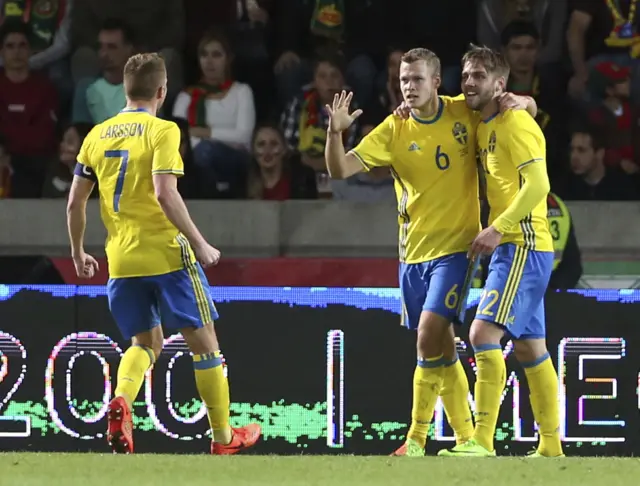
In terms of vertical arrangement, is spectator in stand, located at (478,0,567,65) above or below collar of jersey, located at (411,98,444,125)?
above

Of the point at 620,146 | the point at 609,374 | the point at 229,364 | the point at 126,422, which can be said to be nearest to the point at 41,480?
the point at 126,422

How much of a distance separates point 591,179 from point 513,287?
4.12 metres

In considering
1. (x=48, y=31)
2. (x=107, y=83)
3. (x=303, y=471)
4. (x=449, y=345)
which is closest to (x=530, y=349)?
(x=449, y=345)

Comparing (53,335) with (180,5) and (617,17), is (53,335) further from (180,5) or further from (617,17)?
(617,17)

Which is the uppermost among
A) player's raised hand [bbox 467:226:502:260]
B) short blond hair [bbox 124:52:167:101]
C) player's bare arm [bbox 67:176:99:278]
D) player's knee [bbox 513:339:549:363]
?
short blond hair [bbox 124:52:167:101]

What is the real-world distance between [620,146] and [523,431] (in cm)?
311

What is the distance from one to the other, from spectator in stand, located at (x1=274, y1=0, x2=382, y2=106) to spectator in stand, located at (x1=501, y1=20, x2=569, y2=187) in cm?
99

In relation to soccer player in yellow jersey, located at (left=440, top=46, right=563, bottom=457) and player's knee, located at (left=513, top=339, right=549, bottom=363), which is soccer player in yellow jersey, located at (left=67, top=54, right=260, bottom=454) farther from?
player's knee, located at (left=513, top=339, right=549, bottom=363)

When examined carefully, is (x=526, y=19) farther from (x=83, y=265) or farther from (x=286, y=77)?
(x=83, y=265)

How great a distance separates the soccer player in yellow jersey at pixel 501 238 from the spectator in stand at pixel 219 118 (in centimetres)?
403

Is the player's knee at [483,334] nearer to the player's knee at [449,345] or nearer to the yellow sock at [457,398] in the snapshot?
the player's knee at [449,345]

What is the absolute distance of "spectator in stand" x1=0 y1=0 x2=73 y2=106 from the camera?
1148 cm

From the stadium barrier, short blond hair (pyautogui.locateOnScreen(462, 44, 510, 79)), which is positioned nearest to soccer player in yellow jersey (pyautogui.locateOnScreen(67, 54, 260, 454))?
short blond hair (pyautogui.locateOnScreen(462, 44, 510, 79))

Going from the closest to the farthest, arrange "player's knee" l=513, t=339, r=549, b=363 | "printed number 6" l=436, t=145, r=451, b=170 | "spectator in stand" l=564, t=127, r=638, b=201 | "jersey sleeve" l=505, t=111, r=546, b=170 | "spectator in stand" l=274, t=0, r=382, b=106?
"jersey sleeve" l=505, t=111, r=546, b=170, "printed number 6" l=436, t=145, r=451, b=170, "player's knee" l=513, t=339, r=549, b=363, "spectator in stand" l=564, t=127, r=638, b=201, "spectator in stand" l=274, t=0, r=382, b=106
